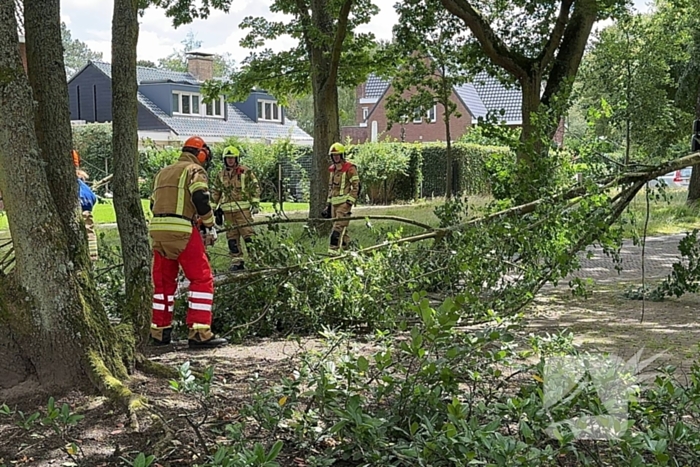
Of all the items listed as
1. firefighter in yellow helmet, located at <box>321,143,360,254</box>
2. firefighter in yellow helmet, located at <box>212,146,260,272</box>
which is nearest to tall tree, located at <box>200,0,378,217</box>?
firefighter in yellow helmet, located at <box>321,143,360,254</box>

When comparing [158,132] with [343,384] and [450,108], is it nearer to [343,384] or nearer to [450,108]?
[450,108]

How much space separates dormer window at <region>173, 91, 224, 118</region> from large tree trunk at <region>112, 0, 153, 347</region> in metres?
37.2

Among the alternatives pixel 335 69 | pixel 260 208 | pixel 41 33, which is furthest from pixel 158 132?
pixel 41 33

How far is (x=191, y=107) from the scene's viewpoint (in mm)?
43250

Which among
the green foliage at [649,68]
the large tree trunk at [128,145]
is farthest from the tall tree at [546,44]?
the green foliage at [649,68]

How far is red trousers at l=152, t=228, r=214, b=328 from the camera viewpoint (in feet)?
20.6

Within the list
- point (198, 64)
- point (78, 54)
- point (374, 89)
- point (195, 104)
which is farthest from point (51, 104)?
point (78, 54)

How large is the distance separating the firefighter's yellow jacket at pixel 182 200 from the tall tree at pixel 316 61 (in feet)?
26.3

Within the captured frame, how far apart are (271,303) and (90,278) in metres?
2.32

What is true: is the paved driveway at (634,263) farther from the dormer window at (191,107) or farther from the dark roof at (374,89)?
the dark roof at (374,89)

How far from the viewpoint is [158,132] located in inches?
1580

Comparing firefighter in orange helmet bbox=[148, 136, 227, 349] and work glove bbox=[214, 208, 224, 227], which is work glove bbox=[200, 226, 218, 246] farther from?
work glove bbox=[214, 208, 224, 227]
